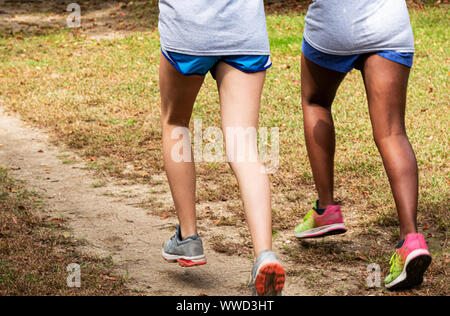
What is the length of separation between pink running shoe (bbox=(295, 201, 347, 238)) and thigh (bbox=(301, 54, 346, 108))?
0.61 metres

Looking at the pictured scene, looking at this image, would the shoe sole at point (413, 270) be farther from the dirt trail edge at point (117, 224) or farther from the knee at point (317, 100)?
the knee at point (317, 100)

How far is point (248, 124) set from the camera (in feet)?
8.55

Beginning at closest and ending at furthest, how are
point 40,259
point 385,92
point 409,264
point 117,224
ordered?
Result: 1. point 409,264
2. point 385,92
3. point 40,259
4. point 117,224

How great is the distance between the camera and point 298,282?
310 cm

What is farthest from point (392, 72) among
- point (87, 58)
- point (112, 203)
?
point (87, 58)

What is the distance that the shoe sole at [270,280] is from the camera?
242cm

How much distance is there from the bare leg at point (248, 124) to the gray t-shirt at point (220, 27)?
0.10 m

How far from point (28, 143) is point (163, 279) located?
324 centimetres

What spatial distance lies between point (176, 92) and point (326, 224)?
49.6 inches

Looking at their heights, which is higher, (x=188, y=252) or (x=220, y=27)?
(x=220, y=27)

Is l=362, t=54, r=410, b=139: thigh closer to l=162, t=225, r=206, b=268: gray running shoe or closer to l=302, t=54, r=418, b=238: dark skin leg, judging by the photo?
l=302, t=54, r=418, b=238: dark skin leg
